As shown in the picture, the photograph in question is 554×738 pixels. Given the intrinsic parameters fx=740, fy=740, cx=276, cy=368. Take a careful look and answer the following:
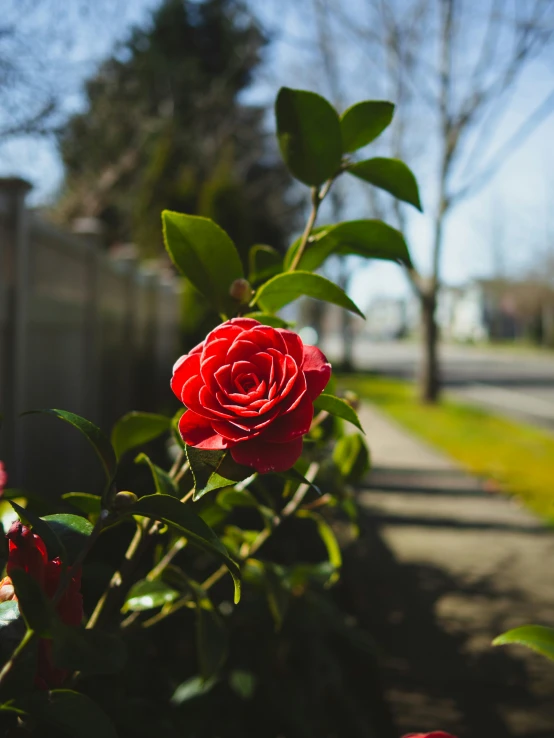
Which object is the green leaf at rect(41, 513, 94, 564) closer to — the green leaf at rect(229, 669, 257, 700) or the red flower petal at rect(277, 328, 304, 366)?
the red flower petal at rect(277, 328, 304, 366)

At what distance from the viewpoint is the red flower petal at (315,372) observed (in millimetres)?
694

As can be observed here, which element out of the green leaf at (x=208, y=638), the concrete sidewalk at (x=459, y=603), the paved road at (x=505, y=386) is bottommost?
the concrete sidewalk at (x=459, y=603)

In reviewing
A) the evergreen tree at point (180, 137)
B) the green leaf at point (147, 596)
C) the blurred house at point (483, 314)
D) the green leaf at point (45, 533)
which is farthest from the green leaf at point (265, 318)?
the blurred house at point (483, 314)

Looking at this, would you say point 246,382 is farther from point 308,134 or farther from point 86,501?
point 308,134

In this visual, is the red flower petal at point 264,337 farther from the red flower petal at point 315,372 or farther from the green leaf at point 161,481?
the green leaf at point 161,481

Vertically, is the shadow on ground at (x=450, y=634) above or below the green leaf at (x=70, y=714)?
below

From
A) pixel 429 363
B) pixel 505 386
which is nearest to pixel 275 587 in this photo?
pixel 429 363

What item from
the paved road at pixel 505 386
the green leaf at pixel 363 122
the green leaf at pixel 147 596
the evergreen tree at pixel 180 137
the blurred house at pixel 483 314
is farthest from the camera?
the blurred house at pixel 483 314

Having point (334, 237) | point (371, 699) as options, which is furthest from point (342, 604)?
point (334, 237)

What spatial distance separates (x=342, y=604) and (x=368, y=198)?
1238 centimetres

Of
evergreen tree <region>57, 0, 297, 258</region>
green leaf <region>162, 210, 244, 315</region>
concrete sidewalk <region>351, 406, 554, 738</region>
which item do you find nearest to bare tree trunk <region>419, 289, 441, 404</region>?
evergreen tree <region>57, 0, 297, 258</region>

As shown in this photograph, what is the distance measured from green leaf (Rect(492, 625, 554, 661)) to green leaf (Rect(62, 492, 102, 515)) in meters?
0.48

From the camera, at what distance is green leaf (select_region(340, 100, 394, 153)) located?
0.95 meters

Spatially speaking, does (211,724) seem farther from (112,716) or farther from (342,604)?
(342,604)
